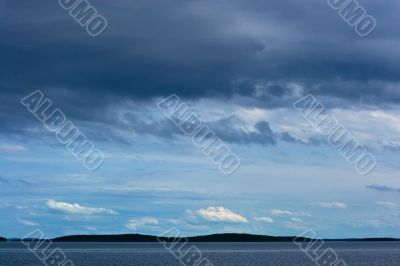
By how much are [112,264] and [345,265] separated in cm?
6303

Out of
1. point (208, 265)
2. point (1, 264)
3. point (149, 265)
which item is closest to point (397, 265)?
point (208, 265)

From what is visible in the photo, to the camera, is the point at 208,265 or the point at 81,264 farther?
the point at 81,264

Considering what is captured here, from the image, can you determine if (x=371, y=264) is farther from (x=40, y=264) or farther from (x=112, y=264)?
(x=40, y=264)

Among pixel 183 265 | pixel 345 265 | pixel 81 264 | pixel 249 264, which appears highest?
pixel 345 265

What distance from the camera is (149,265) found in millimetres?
160500

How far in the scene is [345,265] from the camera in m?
161

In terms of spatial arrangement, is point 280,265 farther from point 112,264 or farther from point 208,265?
point 112,264

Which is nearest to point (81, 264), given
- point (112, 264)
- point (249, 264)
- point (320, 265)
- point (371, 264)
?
point (112, 264)

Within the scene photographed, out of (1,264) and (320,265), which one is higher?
(320,265)

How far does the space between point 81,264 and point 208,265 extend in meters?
36.6

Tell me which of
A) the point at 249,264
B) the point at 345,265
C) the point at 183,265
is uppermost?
the point at 345,265

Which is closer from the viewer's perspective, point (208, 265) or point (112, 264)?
point (208, 265)

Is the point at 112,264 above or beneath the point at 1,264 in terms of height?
above

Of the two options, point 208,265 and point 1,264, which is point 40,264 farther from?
point 208,265
